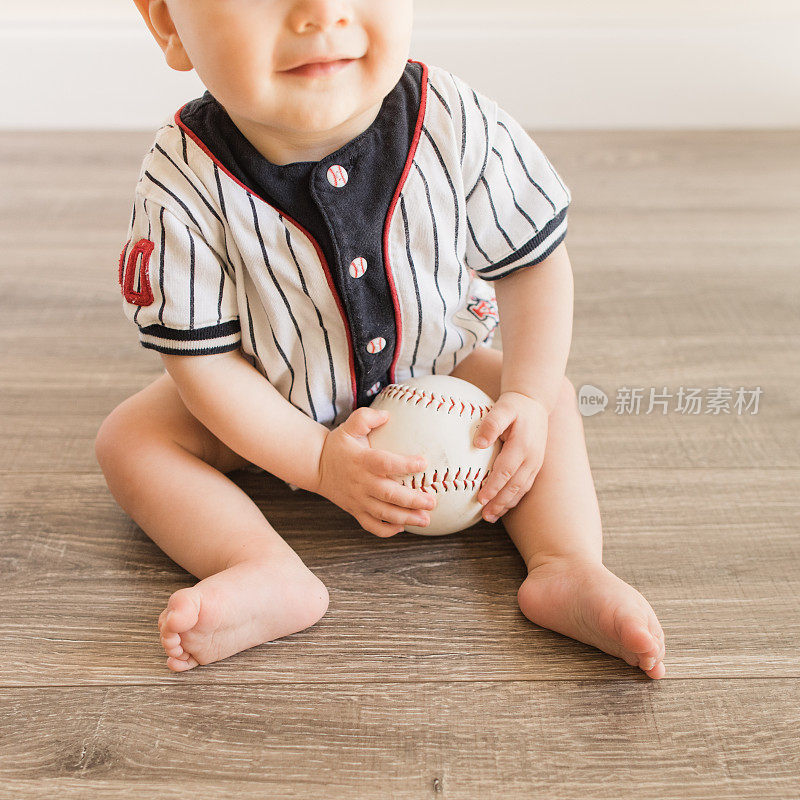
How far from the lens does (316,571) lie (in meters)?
0.88

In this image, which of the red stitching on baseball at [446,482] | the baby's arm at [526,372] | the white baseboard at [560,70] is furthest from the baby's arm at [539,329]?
the white baseboard at [560,70]

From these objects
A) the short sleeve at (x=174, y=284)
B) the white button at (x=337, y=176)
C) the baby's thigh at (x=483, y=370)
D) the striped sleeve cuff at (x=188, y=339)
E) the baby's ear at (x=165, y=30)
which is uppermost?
the baby's ear at (x=165, y=30)

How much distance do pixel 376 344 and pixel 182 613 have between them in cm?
29

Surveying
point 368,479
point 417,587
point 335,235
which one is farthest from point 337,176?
point 417,587

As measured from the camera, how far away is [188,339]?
32.9 inches

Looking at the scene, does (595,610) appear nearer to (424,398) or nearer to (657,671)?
(657,671)

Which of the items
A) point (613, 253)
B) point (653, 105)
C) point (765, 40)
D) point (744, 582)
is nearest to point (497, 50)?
point (653, 105)

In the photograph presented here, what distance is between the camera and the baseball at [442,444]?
0.85 m

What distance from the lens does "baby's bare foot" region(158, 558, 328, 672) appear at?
2.46ft

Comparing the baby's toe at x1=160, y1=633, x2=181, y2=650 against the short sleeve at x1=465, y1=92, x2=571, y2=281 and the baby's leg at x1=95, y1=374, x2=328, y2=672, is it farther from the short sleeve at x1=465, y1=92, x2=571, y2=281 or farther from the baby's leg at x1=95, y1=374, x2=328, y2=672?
the short sleeve at x1=465, y1=92, x2=571, y2=281

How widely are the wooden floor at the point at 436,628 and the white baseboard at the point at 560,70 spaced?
2.77 ft

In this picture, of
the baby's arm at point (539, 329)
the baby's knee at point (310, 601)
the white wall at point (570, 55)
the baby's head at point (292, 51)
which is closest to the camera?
the baby's head at point (292, 51)

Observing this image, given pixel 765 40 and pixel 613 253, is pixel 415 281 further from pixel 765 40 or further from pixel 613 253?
pixel 765 40

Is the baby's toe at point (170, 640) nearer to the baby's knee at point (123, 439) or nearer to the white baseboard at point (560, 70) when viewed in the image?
the baby's knee at point (123, 439)
